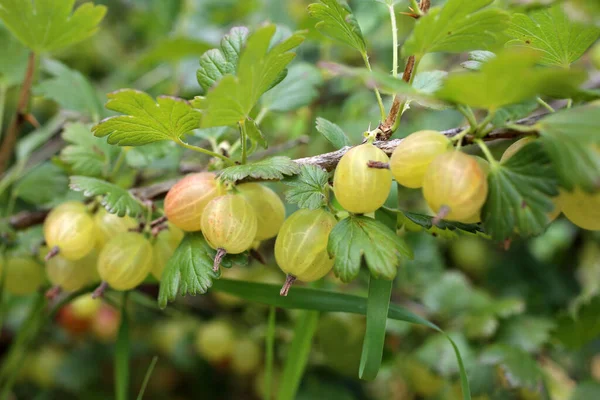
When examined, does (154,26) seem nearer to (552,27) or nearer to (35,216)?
(35,216)

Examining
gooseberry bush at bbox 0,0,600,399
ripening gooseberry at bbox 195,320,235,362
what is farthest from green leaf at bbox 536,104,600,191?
ripening gooseberry at bbox 195,320,235,362

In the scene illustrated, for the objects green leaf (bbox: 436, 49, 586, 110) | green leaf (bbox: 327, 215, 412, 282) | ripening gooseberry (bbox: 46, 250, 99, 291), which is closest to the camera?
green leaf (bbox: 436, 49, 586, 110)

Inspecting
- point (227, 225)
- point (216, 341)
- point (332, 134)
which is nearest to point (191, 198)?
point (227, 225)

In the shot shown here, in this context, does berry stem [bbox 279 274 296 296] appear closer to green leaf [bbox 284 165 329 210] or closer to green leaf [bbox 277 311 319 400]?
green leaf [bbox 284 165 329 210]

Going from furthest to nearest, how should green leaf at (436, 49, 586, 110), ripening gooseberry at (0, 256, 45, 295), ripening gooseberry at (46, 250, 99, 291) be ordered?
ripening gooseberry at (0, 256, 45, 295), ripening gooseberry at (46, 250, 99, 291), green leaf at (436, 49, 586, 110)

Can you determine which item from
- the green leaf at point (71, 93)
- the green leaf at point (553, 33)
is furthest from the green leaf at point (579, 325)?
the green leaf at point (71, 93)

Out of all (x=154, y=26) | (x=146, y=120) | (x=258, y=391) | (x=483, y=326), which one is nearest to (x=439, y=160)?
(x=146, y=120)

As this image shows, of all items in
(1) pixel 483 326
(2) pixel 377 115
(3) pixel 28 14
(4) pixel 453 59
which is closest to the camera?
(3) pixel 28 14
